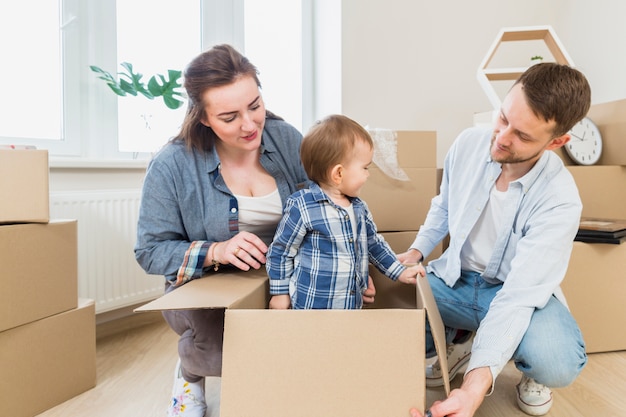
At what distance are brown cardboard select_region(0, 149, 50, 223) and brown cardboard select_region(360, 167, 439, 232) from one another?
109 centimetres

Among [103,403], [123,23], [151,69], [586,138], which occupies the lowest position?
[103,403]

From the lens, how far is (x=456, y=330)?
141 cm

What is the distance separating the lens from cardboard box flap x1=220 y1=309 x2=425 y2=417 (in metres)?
0.77

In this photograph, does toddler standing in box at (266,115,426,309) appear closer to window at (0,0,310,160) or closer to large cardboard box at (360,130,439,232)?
large cardboard box at (360,130,439,232)

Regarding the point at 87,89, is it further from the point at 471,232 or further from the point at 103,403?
the point at 471,232

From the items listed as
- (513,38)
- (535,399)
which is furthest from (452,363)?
(513,38)

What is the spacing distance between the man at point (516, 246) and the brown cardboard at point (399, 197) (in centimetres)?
46

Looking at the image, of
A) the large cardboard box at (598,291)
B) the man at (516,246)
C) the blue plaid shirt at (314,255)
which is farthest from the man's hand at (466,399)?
the large cardboard box at (598,291)

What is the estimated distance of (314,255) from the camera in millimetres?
1081

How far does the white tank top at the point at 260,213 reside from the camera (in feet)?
3.94

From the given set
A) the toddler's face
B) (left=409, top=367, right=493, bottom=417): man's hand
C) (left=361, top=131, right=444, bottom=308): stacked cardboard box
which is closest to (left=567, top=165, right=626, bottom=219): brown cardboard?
(left=361, top=131, right=444, bottom=308): stacked cardboard box

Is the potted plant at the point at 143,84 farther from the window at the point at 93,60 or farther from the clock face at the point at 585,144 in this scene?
the clock face at the point at 585,144

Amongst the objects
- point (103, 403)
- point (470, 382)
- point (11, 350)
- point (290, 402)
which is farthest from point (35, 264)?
point (470, 382)

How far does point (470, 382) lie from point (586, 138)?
1.45 meters
